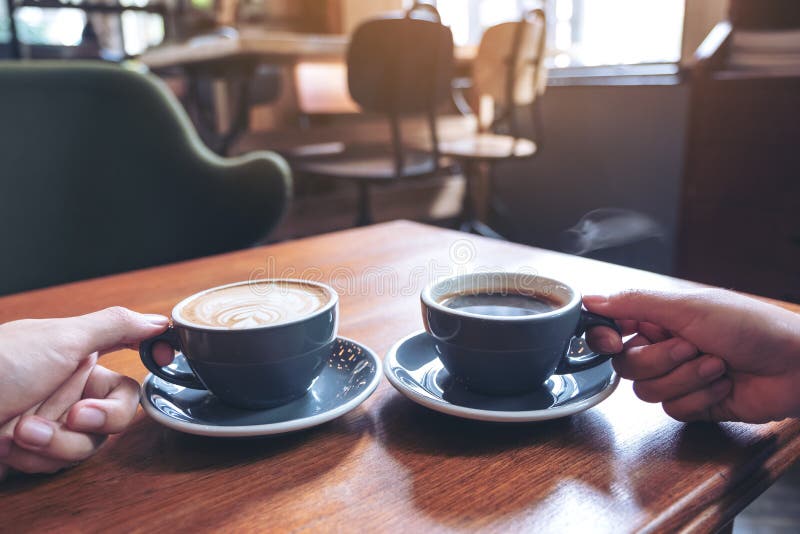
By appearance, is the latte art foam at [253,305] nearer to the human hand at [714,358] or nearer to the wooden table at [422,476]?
the wooden table at [422,476]

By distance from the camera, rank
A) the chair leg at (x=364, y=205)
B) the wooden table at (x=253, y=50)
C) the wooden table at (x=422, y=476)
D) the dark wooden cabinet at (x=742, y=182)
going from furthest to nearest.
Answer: the chair leg at (x=364, y=205)
the wooden table at (x=253, y=50)
the dark wooden cabinet at (x=742, y=182)
the wooden table at (x=422, y=476)

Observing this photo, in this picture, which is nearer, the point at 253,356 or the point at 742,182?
the point at 253,356

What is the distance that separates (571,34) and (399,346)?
3.28 metres

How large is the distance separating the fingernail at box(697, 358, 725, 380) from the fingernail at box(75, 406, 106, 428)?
0.40 meters

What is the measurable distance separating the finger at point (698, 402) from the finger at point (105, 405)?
1.23 ft

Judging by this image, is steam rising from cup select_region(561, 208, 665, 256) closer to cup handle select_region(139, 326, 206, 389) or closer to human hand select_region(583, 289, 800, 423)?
human hand select_region(583, 289, 800, 423)

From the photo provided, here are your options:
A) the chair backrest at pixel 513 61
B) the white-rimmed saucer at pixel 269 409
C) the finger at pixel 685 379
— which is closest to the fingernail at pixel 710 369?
the finger at pixel 685 379

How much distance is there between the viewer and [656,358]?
44cm

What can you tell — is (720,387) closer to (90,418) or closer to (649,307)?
(649,307)

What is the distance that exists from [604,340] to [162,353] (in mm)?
321

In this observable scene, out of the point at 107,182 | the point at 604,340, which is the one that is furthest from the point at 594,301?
the point at 107,182

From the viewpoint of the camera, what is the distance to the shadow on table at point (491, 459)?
1.19 feet

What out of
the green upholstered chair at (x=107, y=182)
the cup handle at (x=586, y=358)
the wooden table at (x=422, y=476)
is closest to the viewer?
the wooden table at (x=422, y=476)

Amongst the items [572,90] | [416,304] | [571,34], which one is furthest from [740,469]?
[571,34]
